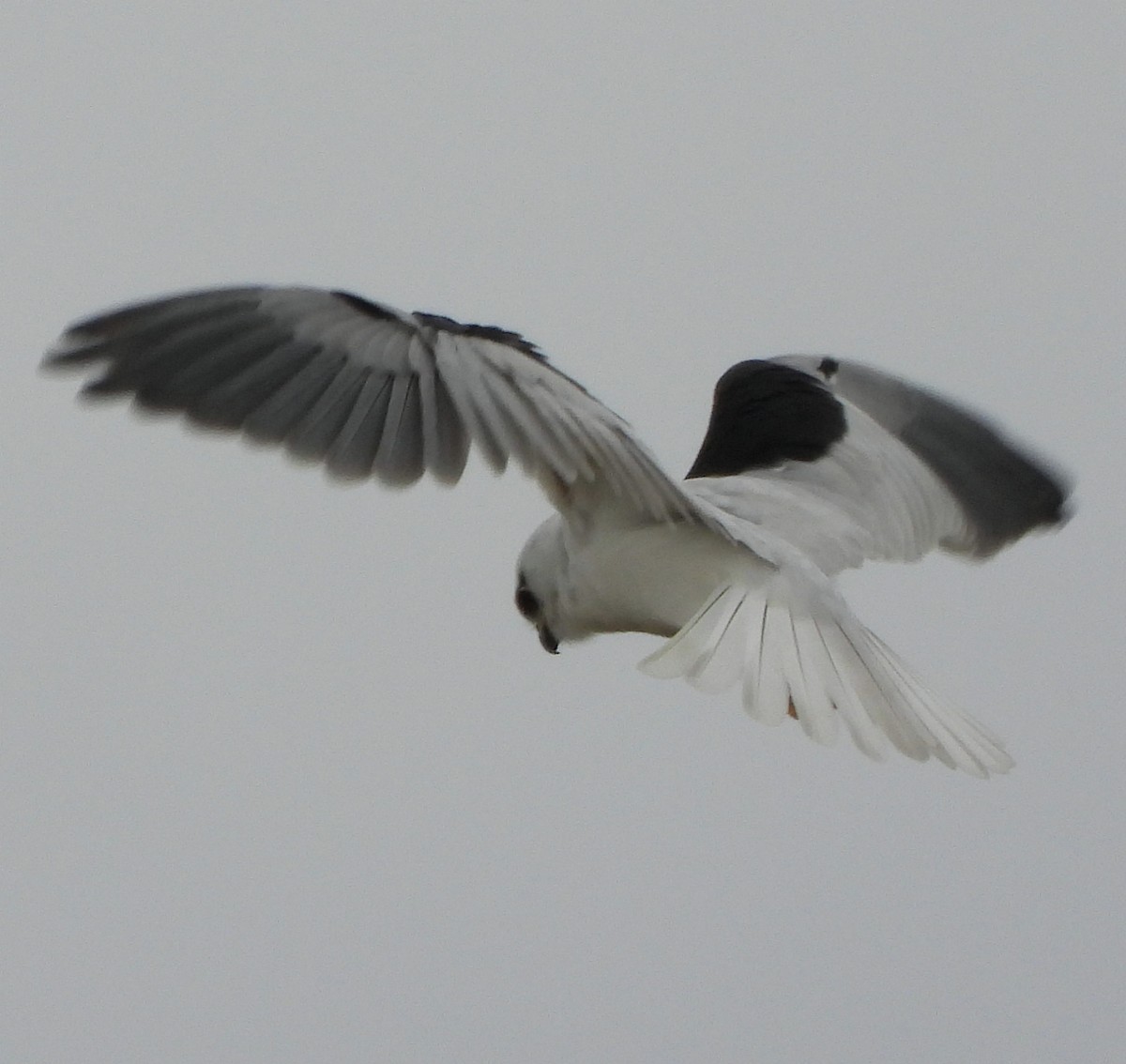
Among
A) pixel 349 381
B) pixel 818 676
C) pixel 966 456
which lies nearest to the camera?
pixel 349 381

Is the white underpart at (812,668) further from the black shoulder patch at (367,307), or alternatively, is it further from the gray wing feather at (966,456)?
the gray wing feather at (966,456)

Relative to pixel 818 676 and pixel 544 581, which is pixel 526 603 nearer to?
pixel 544 581

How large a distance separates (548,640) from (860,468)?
817 mm

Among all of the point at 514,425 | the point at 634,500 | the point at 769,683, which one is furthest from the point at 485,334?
the point at 769,683

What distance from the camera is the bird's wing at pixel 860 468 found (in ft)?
14.4

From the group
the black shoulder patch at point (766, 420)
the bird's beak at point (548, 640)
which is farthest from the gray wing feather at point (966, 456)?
the bird's beak at point (548, 640)

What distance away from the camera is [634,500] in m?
3.78

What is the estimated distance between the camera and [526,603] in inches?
171

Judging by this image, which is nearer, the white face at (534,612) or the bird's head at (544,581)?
the bird's head at (544,581)

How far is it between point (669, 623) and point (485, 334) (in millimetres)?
753

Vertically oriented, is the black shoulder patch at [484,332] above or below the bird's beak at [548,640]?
Result: above

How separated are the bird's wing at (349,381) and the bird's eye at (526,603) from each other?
805 millimetres

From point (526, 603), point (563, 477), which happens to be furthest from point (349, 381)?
point (526, 603)

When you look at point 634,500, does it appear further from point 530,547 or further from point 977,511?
point 977,511
